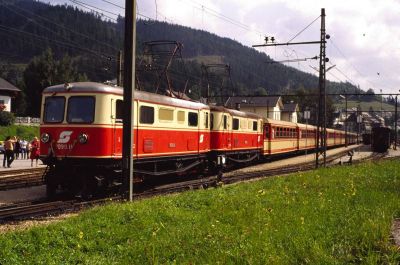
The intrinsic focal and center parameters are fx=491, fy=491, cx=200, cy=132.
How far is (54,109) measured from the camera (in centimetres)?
1552

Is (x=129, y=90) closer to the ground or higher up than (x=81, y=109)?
higher up

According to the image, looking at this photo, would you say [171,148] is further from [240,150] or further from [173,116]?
[240,150]

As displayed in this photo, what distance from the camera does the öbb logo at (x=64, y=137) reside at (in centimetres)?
1500

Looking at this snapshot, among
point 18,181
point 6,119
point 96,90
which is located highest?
point 96,90

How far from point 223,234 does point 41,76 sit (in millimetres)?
85078

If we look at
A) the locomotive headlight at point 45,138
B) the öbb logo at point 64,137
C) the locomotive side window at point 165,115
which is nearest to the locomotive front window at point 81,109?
the öbb logo at point 64,137

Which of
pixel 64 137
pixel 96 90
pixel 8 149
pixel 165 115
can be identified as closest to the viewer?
pixel 96 90

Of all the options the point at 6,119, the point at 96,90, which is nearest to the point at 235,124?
the point at 96,90

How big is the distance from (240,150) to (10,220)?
1795 cm

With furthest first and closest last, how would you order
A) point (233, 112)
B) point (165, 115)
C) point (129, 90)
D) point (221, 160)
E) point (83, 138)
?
1. point (233, 112)
2. point (221, 160)
3. point (165, 115)
4. point (83, 138)
5. point (129, 90)

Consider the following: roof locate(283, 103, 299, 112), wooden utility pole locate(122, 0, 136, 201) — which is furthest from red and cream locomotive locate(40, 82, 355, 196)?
roof locate(283, 103, 299, 112)

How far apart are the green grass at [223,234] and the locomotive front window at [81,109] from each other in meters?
4.37

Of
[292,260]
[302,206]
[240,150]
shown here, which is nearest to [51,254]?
[292,260]

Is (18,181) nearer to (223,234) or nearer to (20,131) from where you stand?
(223,234)
